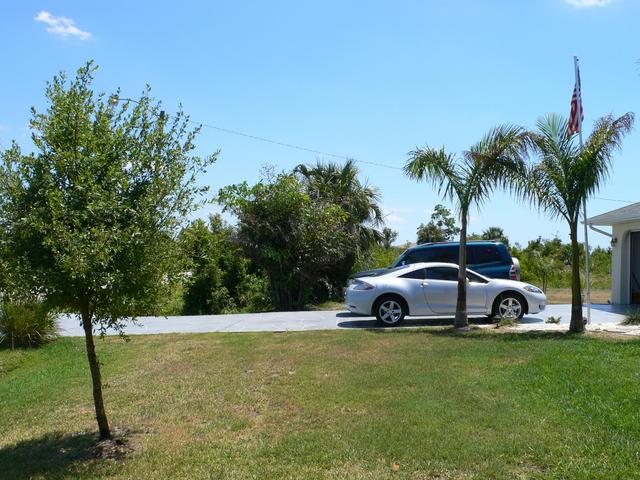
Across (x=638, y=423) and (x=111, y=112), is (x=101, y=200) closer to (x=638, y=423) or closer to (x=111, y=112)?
(x=111, y=112)

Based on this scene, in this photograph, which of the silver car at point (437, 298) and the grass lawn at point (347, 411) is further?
the silver car at point (437, 298)

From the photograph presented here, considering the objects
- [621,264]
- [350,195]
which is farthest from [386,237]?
[621,264]

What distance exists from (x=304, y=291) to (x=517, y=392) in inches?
625

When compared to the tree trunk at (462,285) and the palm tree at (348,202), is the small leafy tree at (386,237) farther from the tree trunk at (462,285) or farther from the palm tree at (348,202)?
the tree trunk at (462,285)

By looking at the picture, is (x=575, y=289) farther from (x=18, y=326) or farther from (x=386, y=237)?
(x=386, y=237)

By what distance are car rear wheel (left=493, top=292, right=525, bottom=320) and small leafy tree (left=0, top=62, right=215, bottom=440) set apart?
9.76 meters

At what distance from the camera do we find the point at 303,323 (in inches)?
615

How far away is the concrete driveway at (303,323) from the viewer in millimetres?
14297

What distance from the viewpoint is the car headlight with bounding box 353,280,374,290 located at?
1449cm

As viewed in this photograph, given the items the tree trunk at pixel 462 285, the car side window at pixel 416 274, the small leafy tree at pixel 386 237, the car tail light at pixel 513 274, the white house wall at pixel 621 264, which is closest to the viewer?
the tree trunk at pixel 462 285

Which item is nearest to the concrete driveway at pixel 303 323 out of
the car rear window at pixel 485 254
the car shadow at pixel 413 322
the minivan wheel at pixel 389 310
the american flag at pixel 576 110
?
the car shadow at pixel 413 322

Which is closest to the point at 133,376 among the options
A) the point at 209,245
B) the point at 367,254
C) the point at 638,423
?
the point at 209,245

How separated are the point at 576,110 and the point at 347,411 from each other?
9168mm

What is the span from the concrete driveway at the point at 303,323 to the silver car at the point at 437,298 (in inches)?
13.1
